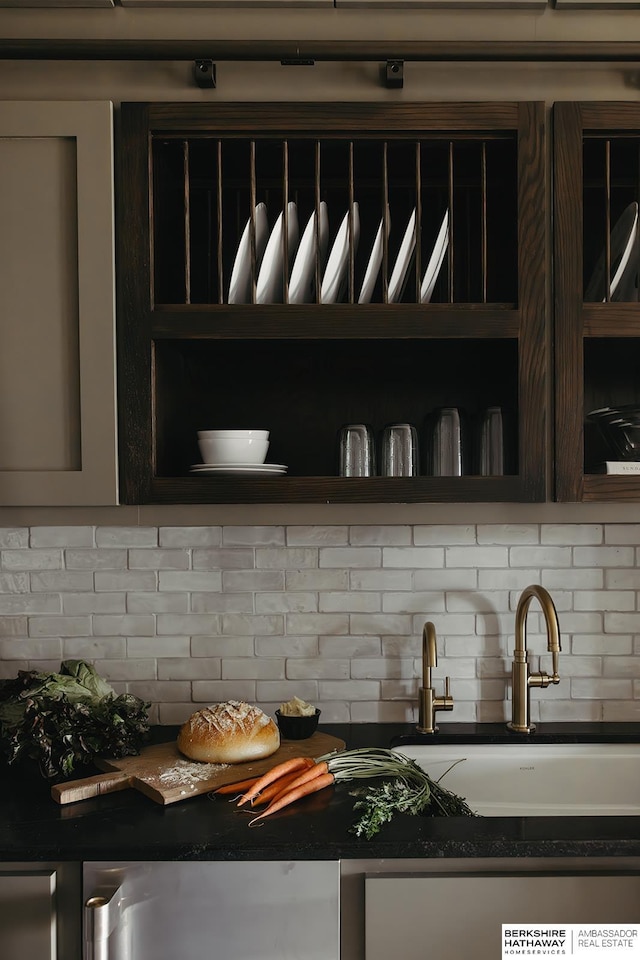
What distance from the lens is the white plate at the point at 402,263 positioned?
4.99ft

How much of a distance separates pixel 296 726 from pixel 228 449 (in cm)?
60

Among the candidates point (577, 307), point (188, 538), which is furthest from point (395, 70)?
point (188, 538)

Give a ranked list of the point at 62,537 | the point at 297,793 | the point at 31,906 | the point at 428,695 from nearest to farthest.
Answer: the point at 31,906 → the point at 297,793 → the point at 428,695 → the point at 62,537

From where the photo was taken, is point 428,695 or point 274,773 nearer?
point 274,773

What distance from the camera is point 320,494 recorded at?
57.2 inches

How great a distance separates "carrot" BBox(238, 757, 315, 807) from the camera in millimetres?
1295

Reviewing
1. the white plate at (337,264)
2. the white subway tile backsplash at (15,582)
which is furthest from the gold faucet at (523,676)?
the white subway tile backsplash at (15,582)

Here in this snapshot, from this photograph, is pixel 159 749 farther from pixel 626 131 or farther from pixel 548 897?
pixel 626 131

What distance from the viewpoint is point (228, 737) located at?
56.2 inches

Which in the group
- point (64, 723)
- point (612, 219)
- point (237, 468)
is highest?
point (612, 219)

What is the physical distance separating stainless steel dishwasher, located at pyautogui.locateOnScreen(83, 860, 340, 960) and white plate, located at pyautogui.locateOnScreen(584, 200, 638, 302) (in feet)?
4.11

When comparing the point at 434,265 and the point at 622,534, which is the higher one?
the point at 434,265

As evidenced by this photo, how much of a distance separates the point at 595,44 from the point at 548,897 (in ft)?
5.03

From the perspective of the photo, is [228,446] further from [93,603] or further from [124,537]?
[93,603]
